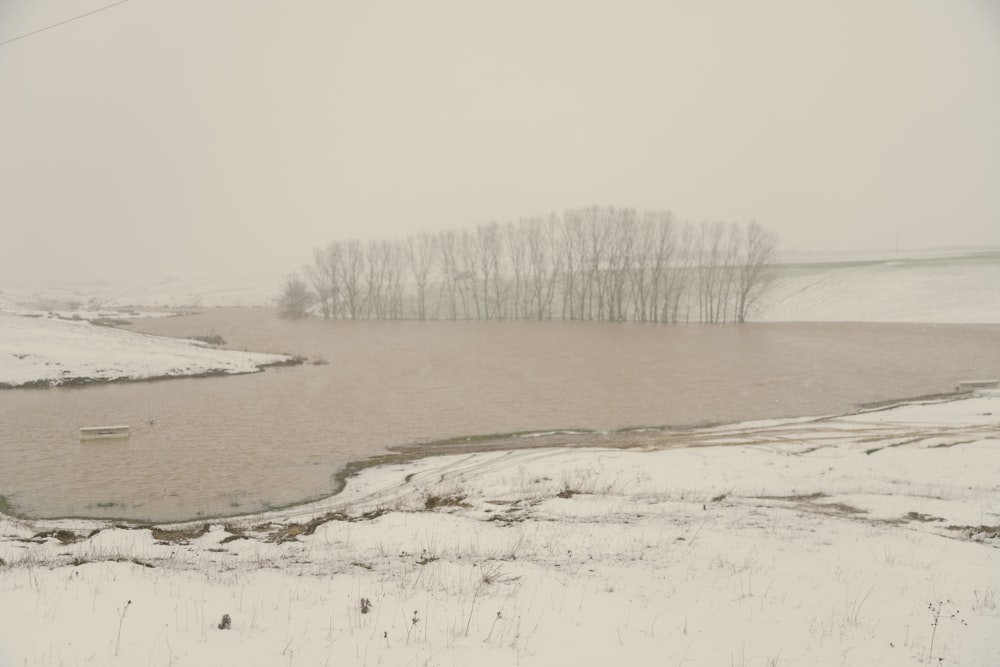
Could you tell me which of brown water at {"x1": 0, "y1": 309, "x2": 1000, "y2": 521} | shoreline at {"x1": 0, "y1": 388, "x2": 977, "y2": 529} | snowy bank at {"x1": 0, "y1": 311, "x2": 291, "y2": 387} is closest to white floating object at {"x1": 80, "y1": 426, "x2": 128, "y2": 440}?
brown water at {"x1": 0, "y1": 309, "x2": 1000, "y2": 521}

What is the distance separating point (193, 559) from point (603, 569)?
542cm

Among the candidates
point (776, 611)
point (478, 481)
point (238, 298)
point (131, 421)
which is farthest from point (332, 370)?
point (238, 298)

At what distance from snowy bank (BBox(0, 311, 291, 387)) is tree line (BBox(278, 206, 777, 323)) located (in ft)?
165

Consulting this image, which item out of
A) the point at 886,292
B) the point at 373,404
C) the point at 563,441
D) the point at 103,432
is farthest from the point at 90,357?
the point at 886,292

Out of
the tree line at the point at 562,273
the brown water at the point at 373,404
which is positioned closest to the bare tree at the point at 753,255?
the tree line at the point at 562,273

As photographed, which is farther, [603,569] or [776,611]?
[603,569]

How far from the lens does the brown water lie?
14586mm

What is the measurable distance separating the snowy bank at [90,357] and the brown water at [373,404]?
1.70 meters

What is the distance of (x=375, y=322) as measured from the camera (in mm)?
84750

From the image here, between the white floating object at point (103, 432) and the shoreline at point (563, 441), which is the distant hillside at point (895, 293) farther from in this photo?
the white floating object at point (103, 432)

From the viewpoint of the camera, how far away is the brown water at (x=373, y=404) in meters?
14.6

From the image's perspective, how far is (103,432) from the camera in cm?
1886

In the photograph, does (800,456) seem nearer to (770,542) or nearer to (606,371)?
(770,542)

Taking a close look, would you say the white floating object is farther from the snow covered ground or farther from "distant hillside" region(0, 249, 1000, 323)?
"distant hillside" region(0, 249, 1000, 323)
